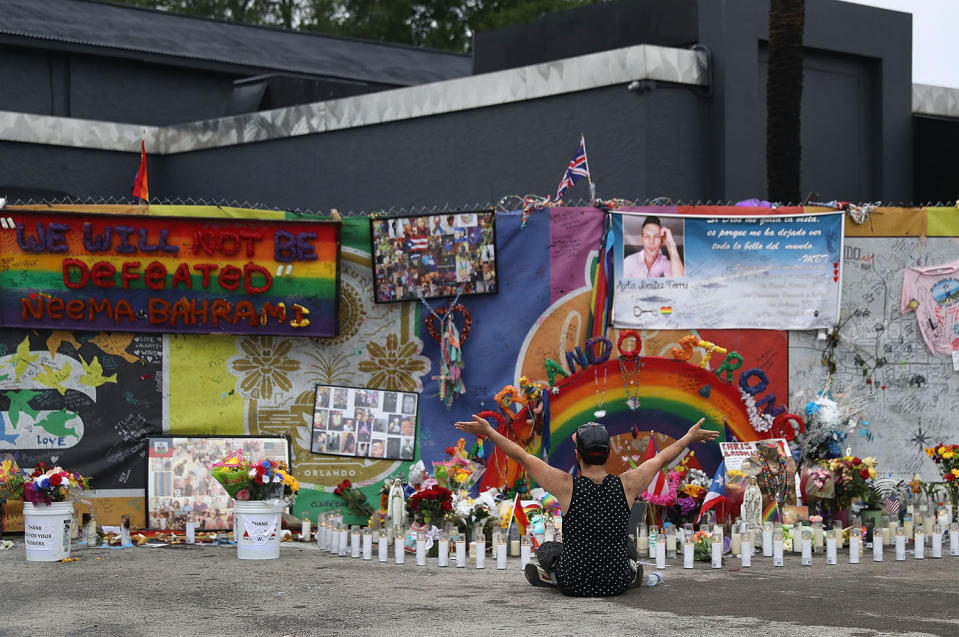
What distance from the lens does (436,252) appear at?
1234 cm

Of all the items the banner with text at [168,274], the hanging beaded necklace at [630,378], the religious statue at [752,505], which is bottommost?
the religious statue at [752,505]

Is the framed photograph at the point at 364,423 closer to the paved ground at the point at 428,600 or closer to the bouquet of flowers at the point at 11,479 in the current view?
the paved ground at the point at 428,600

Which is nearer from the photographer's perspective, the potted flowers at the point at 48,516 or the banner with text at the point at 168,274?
the potted flowers at the point at 48,516

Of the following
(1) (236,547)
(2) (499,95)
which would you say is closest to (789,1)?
(2) (499,95)

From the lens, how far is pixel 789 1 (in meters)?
15.8

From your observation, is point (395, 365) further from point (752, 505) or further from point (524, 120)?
point (524, 120)

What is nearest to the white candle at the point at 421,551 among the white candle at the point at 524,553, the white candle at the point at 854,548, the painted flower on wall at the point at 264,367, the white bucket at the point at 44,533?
the white candle at the point at 524,553

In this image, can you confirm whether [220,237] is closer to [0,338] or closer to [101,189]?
[0,338]

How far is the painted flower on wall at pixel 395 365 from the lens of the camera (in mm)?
12445

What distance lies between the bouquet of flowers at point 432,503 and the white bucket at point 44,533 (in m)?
2.88

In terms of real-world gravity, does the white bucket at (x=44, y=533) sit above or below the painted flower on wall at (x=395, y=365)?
below

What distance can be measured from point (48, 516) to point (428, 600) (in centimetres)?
367

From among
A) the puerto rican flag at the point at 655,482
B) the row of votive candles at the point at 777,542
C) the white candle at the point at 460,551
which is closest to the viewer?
the row of votive candles at the point at 777,542

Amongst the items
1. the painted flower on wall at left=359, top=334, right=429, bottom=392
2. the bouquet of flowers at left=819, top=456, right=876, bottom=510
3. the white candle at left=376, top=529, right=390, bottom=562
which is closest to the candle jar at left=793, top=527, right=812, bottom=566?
the bouquet of flowers at left=819, top=456, right=876, bottom=510
